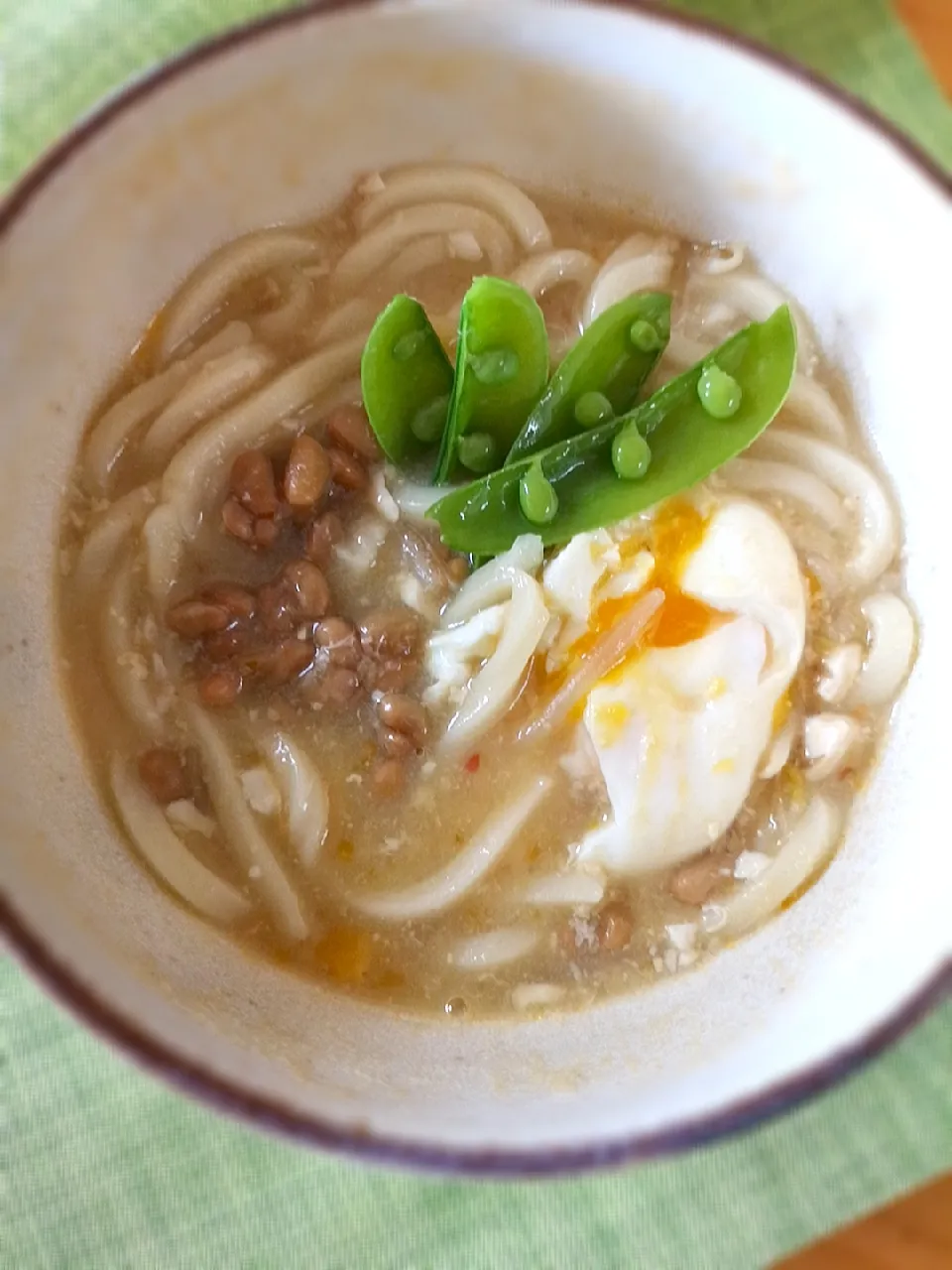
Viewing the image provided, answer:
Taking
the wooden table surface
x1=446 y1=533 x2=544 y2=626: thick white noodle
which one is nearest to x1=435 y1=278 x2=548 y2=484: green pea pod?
x1=446 y1=533 x2=544 y2=626: thick white noodle

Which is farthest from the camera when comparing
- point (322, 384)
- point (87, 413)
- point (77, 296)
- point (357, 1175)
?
point (322, 384)

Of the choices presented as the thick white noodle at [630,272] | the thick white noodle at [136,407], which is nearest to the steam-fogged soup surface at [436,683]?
the thick white noodle at [136,407]

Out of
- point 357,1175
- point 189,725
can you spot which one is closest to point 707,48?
point 189,725

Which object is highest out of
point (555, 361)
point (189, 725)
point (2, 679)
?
point (555, 361)

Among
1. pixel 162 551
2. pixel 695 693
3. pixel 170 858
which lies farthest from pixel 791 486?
pixel 170 858

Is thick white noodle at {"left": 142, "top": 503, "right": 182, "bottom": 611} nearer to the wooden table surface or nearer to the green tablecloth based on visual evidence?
the green tablecloth

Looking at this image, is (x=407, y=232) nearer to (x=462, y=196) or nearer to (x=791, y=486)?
(x=462, y=196)

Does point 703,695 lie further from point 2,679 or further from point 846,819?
point 2,679
